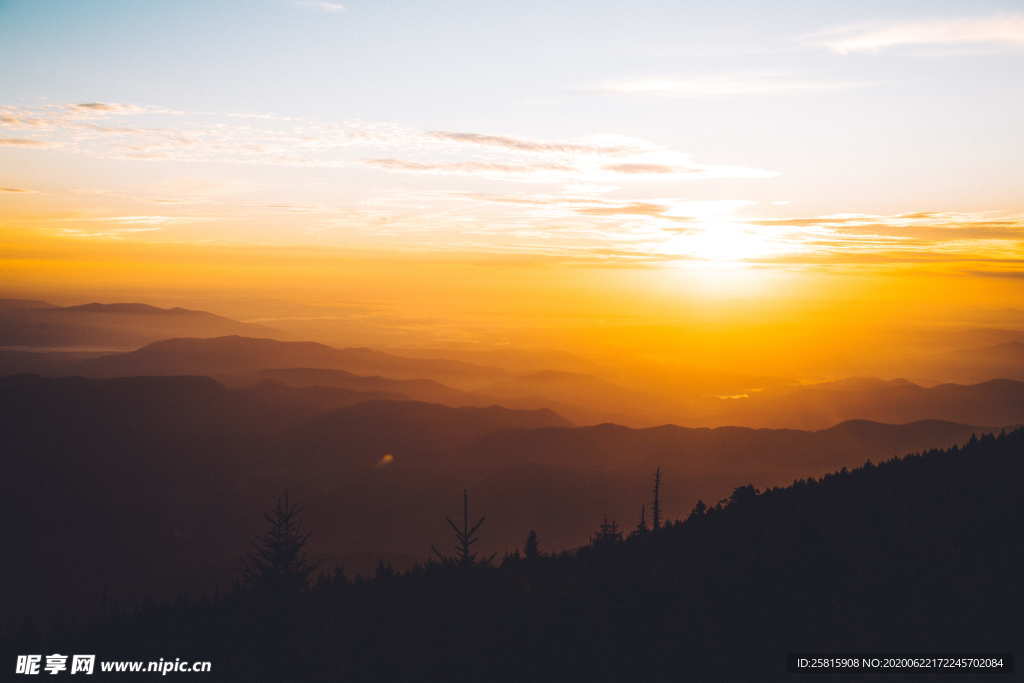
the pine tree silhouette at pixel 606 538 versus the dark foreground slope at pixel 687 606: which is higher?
the dark foreground slope at pixel 687 606

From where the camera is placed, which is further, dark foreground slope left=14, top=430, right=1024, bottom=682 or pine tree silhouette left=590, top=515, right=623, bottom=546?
pine tree silhouette left=590, top=515, right=623, bottom=546

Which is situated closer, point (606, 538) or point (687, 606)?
point (687, 606)

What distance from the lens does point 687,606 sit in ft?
53.7

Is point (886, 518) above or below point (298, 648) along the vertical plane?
above

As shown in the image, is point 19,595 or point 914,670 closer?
point 914,670

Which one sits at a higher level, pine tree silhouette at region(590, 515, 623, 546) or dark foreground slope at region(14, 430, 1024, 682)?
dark foreground slope at region(14, 430, 1024, 682)

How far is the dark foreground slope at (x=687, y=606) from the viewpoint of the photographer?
1477 centimetres

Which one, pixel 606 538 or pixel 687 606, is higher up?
pixel 687 606

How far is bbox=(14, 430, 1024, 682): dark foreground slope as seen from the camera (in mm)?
14773

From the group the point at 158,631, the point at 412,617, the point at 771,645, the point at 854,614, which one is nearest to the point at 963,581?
the point at 854,614

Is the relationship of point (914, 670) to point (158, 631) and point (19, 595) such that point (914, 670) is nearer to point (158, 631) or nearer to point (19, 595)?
point (158, 631)

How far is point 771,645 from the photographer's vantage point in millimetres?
14898

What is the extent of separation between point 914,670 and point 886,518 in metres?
8.01

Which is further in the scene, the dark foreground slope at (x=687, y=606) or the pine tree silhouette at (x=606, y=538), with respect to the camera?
the pine tree silhouette at (x=606, y=538)
